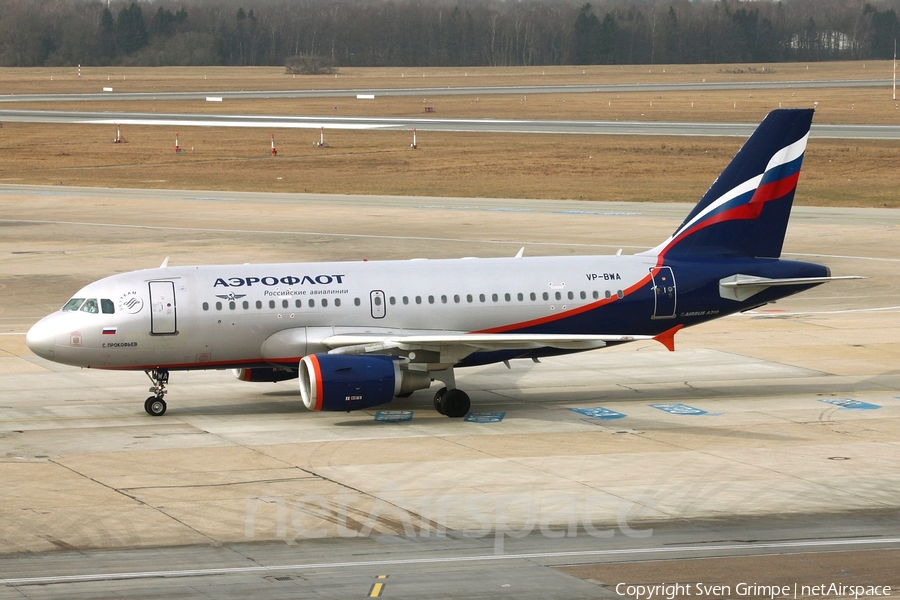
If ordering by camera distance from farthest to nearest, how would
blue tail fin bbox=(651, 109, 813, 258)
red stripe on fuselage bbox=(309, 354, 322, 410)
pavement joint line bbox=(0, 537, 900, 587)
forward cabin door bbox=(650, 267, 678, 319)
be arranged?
blue tail fin bbox=(651, 109, 813, 258)
forward cabin door bbox=(650, 267, 678, 319)
red stripe on fuselage bbox=(309, 354, 322, 410)
pavement joint line bbox=(0, 537, 900, 587)

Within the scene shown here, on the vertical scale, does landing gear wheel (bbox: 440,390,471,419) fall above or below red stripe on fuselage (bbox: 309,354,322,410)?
below

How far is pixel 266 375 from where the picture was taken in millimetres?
35812

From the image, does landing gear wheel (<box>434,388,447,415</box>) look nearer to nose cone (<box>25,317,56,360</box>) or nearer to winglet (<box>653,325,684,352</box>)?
winglet (<box>653,325,684,352</box>)

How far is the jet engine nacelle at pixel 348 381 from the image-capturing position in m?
32.0

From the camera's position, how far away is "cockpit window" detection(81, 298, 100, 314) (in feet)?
110

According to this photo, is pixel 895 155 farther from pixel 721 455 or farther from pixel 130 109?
pixel 130 109

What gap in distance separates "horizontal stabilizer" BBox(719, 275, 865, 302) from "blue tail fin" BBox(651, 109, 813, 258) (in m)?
1.11

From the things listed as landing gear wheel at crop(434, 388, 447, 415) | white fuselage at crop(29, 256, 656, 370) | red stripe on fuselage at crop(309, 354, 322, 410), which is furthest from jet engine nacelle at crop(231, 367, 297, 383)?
landing gear wheel at crop(434, 388, 447, 415)

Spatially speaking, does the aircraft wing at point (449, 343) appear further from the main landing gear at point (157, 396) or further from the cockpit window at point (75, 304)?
the cockpit window at point (75, 304)

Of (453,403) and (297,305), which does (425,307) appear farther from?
(297,305)

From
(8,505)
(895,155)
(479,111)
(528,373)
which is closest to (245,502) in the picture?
(8,505)

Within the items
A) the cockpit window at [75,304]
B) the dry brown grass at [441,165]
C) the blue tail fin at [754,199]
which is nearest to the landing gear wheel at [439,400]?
the blue tail fin at [754,199]

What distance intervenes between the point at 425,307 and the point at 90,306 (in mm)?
8790

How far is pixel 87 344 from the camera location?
109ft
